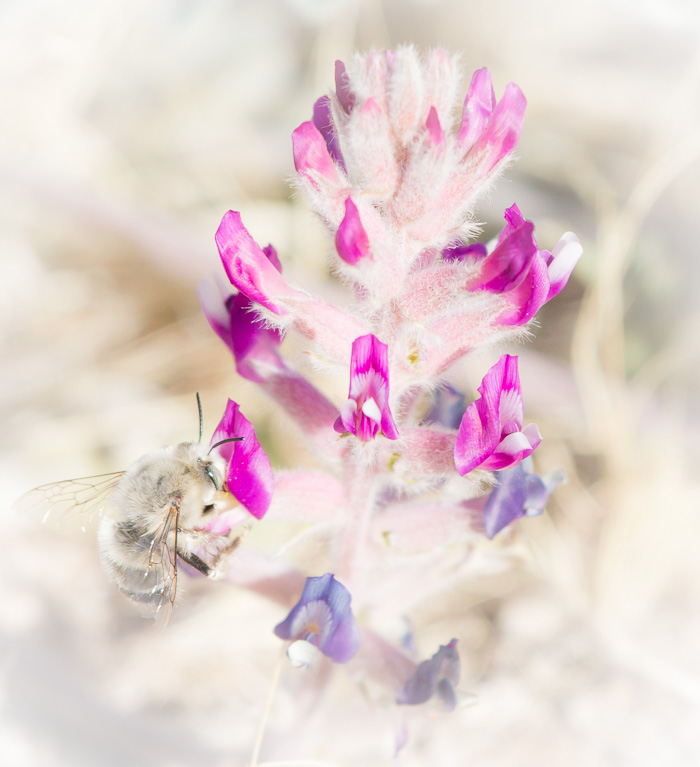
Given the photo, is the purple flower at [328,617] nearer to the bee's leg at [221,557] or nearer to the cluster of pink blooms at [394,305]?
the cluster of pink blooms at [394,305]

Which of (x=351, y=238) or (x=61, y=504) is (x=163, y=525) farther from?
(x=351, y=238)

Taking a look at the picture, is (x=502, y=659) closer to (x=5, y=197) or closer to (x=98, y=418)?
(x=98, y=418)

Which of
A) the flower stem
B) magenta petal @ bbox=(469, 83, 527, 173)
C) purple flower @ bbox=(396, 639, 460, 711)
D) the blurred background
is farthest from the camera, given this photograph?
the blurred background

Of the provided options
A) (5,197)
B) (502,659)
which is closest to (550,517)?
(502,659)

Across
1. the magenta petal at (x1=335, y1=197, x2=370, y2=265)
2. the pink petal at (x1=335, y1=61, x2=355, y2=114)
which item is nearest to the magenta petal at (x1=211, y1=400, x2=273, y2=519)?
the magenta petal at (x1=335, y1=197, x2=370, y2=265)

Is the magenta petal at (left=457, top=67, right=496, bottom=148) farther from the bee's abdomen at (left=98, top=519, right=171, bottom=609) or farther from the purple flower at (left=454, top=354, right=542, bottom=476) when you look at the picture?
the bee's abdomen at (left=98, top=519, right=171, bottom=609)
